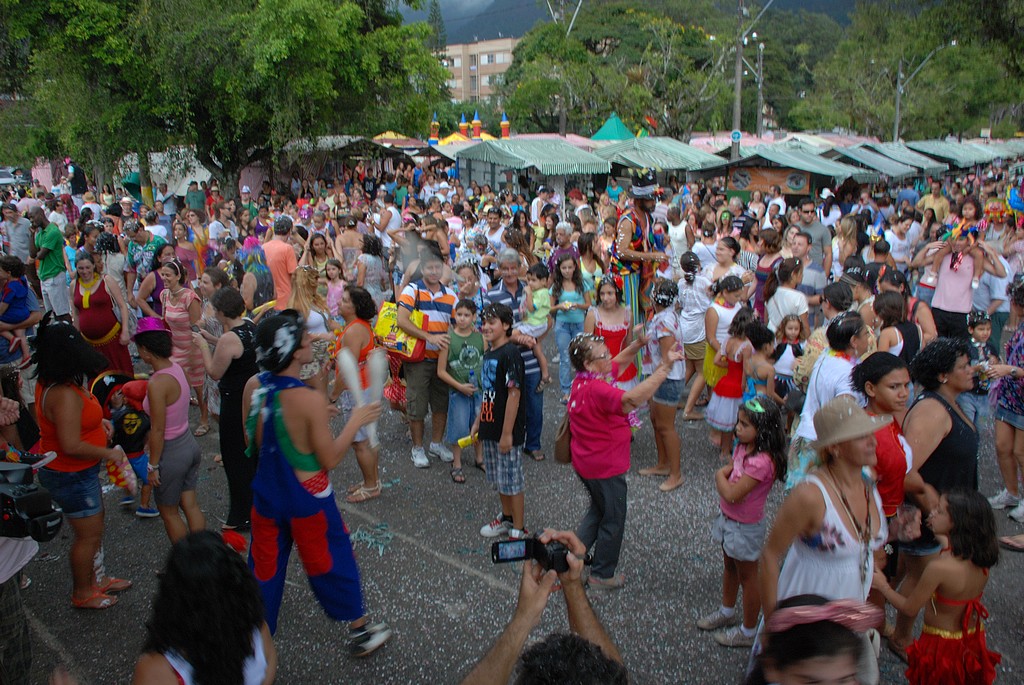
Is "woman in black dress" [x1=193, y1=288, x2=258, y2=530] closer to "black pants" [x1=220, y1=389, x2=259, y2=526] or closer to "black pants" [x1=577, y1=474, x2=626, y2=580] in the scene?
"black pants" [x1=220, y1=389, x2=259, y2=526]

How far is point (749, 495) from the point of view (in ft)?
12.0

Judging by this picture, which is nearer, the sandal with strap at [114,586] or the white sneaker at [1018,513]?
the sandal with strap at [114,586]

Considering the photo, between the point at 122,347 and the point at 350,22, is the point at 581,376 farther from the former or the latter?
the point at 350,22

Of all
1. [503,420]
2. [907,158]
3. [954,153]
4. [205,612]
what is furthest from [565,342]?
[954,153]

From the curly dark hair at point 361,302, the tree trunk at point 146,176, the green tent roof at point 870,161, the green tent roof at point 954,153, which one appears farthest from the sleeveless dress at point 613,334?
the green tent roof at point 954,153

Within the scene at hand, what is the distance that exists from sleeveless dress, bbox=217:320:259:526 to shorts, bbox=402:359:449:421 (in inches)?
54.5

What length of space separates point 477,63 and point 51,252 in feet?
393

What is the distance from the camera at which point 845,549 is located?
277 centimetres

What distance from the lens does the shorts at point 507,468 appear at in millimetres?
4723

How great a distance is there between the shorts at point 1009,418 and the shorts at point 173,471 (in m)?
5.19

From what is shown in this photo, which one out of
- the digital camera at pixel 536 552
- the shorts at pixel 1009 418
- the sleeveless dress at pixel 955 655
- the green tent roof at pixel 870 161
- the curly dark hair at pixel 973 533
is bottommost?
the sleeveless dress at pixel 955 655

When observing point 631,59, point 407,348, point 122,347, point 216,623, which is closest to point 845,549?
point 216,623

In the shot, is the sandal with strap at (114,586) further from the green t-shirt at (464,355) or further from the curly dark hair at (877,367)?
the curly dark hair at (877,367)

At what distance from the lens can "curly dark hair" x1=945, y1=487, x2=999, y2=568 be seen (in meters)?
2.97
